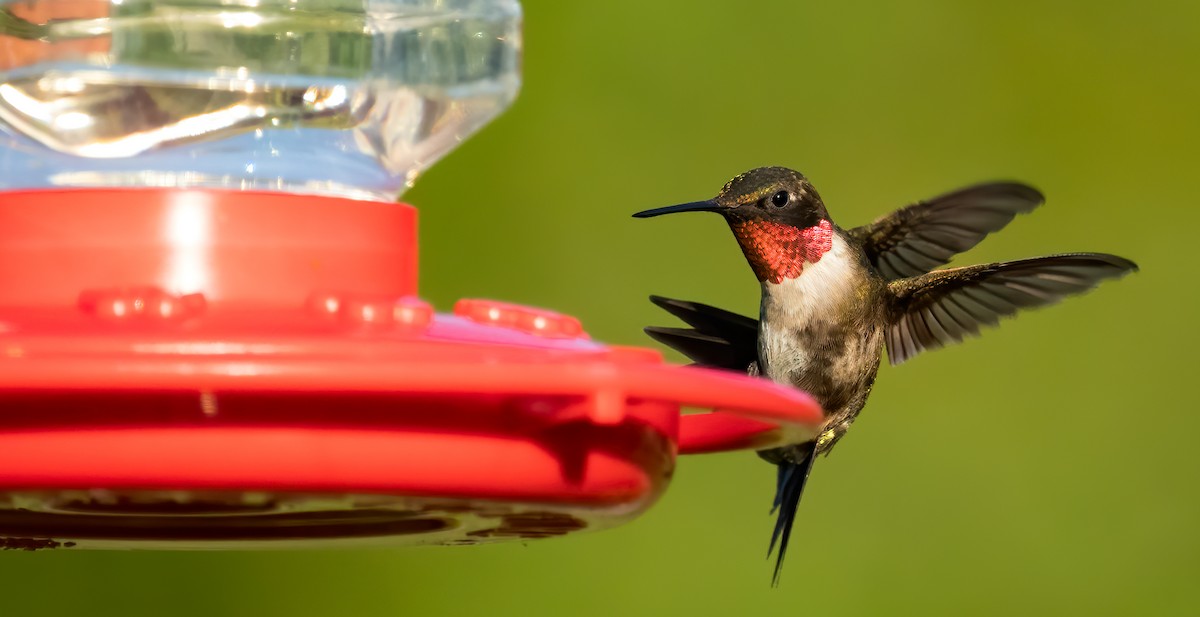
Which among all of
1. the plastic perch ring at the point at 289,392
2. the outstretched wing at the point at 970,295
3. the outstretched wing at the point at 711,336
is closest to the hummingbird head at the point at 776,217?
the outstretched wing at the point at 711,336

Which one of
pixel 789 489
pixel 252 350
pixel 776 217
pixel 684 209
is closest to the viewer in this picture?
pixel 252 350

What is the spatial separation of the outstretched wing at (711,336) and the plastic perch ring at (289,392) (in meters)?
1.20

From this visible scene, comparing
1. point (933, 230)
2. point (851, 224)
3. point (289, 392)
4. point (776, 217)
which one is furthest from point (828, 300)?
point (851, 224)

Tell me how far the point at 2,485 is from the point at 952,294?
2.27 m

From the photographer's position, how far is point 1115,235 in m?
5.62

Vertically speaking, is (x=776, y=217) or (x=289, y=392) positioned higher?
(x=776, y=217)

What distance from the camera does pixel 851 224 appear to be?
554cm

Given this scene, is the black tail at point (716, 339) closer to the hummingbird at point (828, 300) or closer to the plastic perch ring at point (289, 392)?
the hummingbird at point (828, 300)

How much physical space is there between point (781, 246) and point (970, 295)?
0.43 m

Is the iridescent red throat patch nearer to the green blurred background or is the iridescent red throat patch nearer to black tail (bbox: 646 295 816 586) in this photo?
black tail (bbox: 646 295 816 586)

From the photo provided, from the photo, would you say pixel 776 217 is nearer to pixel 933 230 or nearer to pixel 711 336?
pixel 711 336

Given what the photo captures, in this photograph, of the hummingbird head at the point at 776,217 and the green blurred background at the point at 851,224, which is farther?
the green blurred background at the point at 851,224

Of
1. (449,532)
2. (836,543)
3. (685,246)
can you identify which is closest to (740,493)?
(836,543)

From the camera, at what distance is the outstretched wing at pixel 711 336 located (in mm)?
3363
